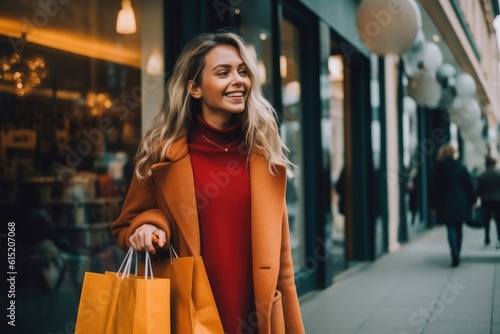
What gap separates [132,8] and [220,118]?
11.8 ft

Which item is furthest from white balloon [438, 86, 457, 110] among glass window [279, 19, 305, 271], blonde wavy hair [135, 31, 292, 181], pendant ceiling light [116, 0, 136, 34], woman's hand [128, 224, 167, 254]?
woman's hand [128, 224, 167, 254]

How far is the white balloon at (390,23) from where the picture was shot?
7.70 meters

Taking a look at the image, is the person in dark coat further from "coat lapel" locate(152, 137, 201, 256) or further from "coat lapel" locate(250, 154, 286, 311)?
"coat lapel" locate(152, 137, 201, 256)

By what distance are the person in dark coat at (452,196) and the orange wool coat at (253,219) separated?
27.6 ft

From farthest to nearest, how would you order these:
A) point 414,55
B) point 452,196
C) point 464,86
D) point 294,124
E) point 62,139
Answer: point 464,86 < point 414,55 < point 452,196 < point 294,124 < point 62,139

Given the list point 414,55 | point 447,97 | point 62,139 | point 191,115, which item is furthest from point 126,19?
point 447,97

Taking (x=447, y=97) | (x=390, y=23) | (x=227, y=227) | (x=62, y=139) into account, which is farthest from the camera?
(x=447, y=97)

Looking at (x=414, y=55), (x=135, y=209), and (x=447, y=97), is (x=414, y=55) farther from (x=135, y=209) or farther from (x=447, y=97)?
(x=135, y=209)

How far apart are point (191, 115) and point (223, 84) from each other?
0.22 m

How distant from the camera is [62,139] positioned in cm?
753

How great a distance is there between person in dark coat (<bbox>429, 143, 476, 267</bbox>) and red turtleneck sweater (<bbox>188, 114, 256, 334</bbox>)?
849cm

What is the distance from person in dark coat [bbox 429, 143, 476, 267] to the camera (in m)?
10.7

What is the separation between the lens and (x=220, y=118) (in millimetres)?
2750

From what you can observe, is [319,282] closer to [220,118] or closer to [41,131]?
[41,131]
